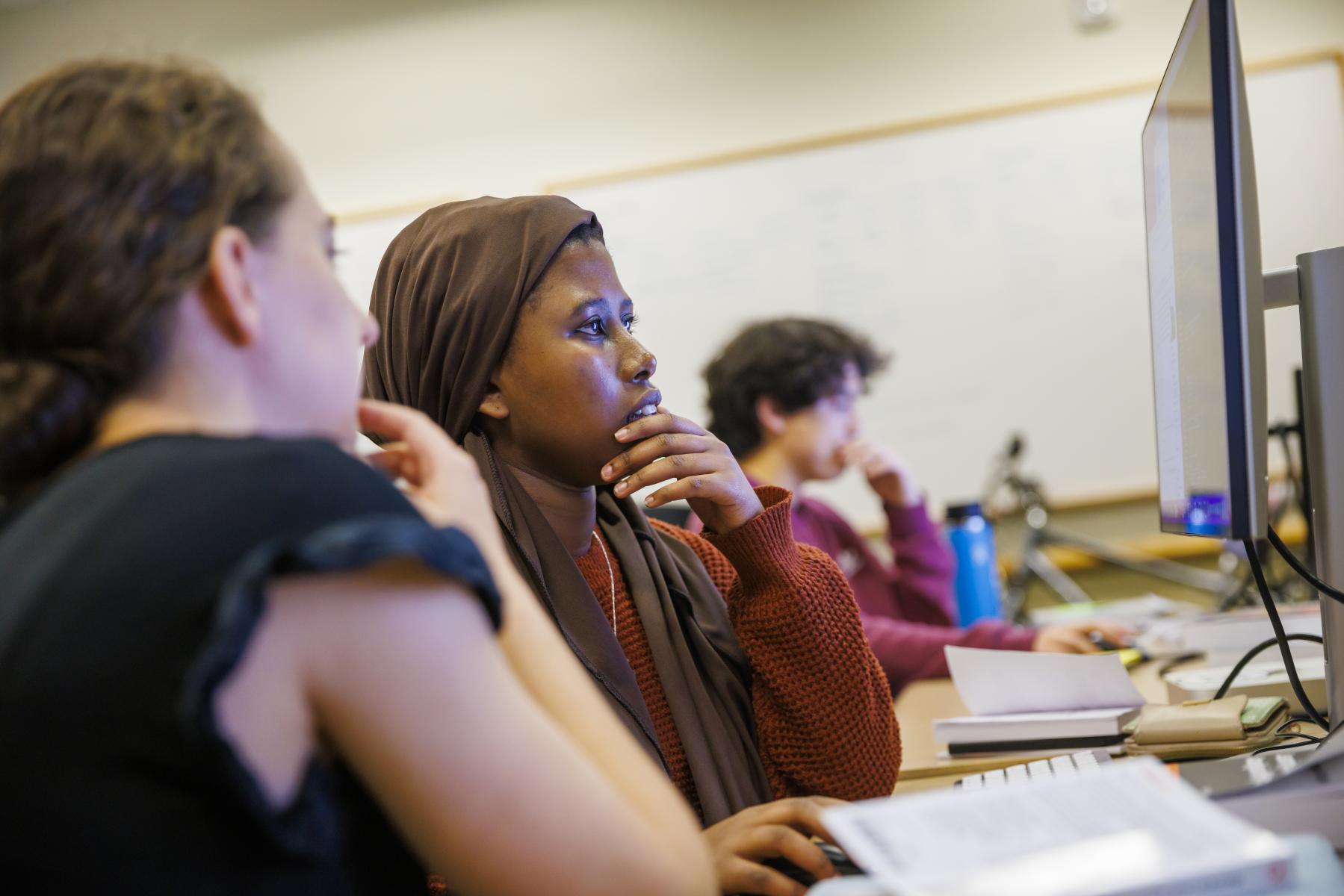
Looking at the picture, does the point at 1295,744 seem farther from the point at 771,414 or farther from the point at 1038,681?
the point at 771,414

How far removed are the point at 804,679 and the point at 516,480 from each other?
0.38 metres

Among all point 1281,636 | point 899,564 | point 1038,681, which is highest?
point 1281,636

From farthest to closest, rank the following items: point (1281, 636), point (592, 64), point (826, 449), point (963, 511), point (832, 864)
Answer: point (592, 64), point (826, 449), point (963, 511), point (1281, 636), point (832, 864)

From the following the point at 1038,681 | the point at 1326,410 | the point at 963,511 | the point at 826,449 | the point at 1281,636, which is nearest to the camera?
the point at 1326,410

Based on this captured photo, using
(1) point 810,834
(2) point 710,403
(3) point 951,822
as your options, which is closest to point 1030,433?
(2) point 710,403

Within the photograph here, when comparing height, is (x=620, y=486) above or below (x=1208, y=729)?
above

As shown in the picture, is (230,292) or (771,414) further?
(771,414)

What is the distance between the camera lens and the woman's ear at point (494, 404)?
1.29 meters

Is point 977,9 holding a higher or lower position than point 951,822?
higher

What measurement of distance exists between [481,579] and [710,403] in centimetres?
234

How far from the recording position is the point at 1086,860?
1.86 feet

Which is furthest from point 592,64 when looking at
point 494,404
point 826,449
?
point 494,404

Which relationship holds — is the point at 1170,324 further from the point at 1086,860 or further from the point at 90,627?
the point at 90,627

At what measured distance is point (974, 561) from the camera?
2.46m
